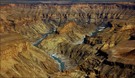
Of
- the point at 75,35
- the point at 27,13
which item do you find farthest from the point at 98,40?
the point at 27,13

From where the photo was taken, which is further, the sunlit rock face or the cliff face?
the cliff face

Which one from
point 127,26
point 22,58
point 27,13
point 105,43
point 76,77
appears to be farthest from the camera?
point 27,13

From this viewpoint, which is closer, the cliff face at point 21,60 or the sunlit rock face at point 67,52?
the sunlit rock face at point 67,52

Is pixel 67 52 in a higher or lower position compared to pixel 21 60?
lower

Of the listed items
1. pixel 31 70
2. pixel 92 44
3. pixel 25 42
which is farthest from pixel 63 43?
pixel 31 70

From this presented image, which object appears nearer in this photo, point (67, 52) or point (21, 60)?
point (21, 60)

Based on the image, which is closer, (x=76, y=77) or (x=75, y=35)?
(x=76, y=77)

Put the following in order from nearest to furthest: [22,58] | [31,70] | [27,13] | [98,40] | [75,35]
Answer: [31,70]
[22,58]
[98,40]
[75,35]
[27,13]

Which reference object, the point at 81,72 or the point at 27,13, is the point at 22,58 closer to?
the point at 81,72

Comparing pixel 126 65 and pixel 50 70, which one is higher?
pixel 126 65
